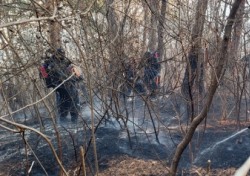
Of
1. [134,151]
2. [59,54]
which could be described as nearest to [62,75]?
[59,54]

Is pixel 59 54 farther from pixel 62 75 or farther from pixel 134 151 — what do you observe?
pixel 134 151

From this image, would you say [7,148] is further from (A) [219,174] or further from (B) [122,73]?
(A) [219,174]

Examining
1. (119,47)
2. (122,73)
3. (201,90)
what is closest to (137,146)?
(122,73)

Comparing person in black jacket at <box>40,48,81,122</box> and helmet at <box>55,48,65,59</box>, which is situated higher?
helmet at <box>55,48,65,59</box>

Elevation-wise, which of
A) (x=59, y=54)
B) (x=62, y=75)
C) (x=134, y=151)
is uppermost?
(x=59, y=54)

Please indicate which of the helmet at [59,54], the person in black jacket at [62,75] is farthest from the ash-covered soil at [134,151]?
the helmet at [59,54]

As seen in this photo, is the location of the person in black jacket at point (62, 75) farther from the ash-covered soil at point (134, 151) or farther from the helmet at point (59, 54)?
the ash-covered soil at point (134, 151)

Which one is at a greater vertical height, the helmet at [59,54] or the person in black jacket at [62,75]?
the helmet at [59,54]

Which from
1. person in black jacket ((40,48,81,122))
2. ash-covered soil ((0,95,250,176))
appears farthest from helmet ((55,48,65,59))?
ash-covered soil ((0,95,250,176))

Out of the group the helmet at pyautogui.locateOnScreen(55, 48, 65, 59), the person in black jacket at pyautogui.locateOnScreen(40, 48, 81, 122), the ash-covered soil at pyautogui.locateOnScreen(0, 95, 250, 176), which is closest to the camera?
the helmet at pyautogui.locateOnScreen(55, 48, 65, 59)

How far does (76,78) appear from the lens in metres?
5.99

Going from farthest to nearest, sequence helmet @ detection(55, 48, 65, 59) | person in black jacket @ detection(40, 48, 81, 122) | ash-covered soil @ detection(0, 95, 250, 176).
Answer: person in black jacket @ detection(40, 48, 81, 122) < ash-covered soil @ detection(0, 95, 250, 176) < helmet @ detection(55, 48, 65, 59)

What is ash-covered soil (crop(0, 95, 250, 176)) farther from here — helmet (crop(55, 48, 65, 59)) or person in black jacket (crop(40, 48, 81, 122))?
helmet (crop(55, 48, 65, 59))

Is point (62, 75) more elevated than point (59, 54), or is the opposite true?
point (59, 54)
